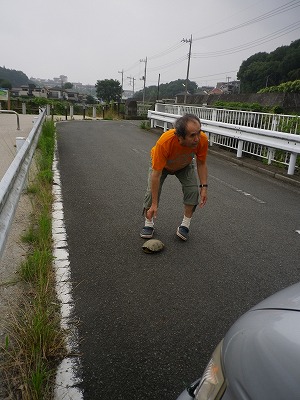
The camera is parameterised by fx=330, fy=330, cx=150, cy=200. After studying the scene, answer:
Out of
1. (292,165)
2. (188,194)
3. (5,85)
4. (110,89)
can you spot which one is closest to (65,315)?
(188,194)

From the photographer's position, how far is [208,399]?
1112 mm

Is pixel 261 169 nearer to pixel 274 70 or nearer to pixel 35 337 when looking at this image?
pixel 35 337

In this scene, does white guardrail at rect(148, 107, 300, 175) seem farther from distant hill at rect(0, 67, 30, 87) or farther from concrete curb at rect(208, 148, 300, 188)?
distant hill at rect(0, 67, 30, 87)

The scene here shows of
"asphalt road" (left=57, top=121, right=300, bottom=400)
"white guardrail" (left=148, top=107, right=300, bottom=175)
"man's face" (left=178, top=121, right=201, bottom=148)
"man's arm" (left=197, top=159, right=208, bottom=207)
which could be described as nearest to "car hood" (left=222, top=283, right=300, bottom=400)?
"asphalt road" (left=57, top=121, right=300, bottom=400)

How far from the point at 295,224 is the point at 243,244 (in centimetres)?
120

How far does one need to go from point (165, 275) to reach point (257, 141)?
5.99 m

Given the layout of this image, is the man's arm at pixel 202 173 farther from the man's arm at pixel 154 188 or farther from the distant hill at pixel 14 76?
the distant hill at pixel 14 76

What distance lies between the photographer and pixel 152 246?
11.7 ft

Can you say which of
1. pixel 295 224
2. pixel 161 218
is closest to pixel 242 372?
pixel 161 218

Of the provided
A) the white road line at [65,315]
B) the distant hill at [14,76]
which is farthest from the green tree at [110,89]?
the white road line at [65,315]

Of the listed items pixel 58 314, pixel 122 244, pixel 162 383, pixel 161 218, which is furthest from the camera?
pixel 161 218

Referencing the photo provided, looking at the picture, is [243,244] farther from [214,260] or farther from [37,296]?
[37,296]

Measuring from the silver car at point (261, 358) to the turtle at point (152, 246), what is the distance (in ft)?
7.47

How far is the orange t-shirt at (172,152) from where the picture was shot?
3.39m
